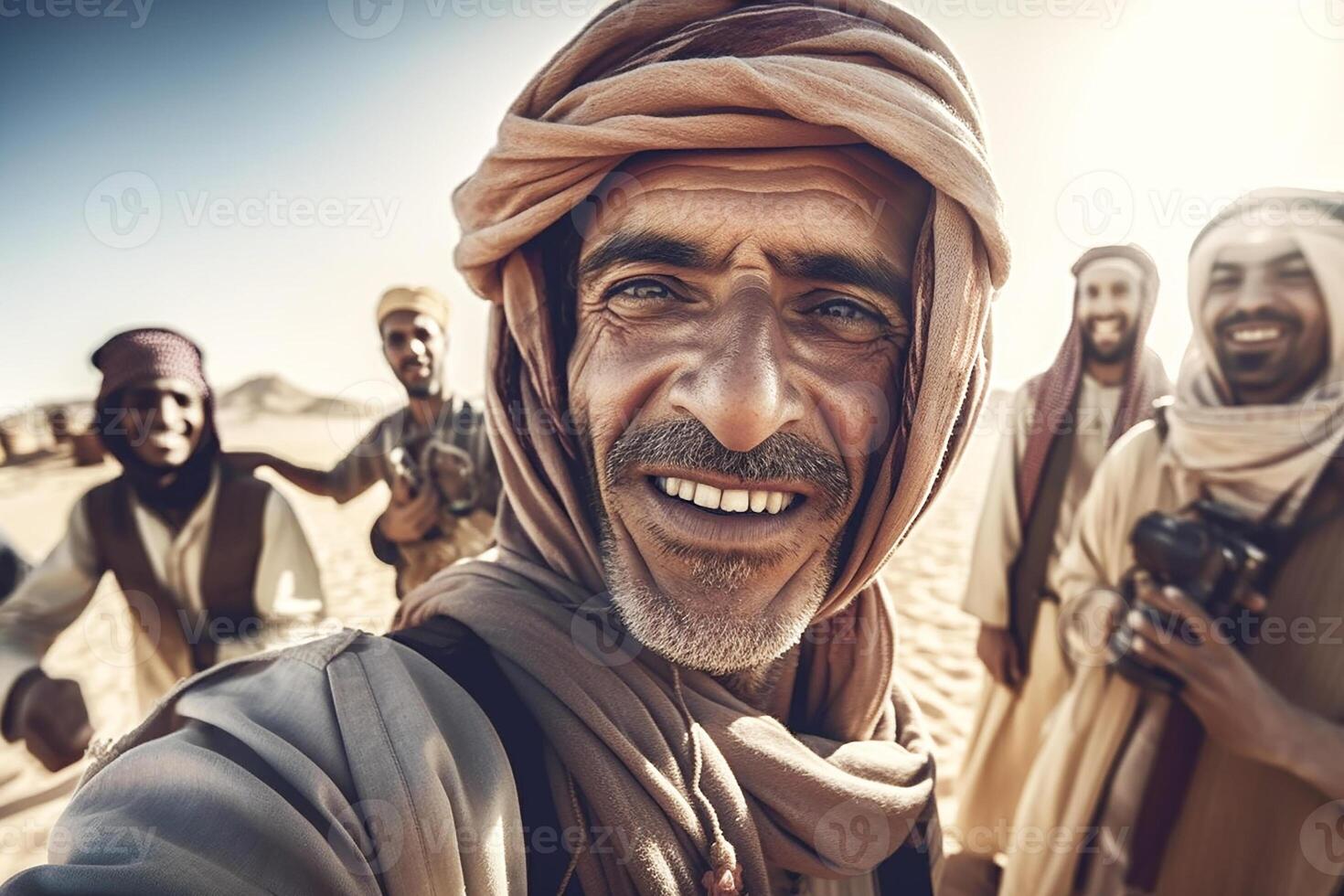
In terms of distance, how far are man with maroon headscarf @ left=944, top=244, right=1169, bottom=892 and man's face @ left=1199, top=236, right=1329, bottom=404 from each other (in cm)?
73

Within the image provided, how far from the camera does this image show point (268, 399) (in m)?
33.8

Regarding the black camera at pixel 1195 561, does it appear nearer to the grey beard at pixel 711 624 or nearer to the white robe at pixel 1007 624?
the white robe at pixel 1007 624

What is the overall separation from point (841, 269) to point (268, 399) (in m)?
39.0

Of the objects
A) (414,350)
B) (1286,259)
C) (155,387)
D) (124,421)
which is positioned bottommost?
(124,421)

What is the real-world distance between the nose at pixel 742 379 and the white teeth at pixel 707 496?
0.30 ft

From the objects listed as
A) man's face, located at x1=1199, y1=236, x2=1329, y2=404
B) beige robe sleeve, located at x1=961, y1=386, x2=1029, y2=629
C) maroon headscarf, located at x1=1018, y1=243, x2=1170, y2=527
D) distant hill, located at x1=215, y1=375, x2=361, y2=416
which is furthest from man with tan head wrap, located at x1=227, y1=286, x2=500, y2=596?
distant hill, located at x1=215, y1=375, x2=361, y2=416

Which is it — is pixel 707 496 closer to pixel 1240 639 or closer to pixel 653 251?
pixel 653 251

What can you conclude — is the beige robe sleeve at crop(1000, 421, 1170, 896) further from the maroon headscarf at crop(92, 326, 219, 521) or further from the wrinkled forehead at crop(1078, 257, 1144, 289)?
the maroon headscarf at crop(92, 326, 219, 521)

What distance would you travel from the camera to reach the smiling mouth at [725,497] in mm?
1139

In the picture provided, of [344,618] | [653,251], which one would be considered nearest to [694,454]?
[653,251]

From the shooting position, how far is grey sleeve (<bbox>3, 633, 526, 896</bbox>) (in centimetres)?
71

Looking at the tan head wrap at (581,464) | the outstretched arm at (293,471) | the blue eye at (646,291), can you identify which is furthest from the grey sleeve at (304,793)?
the outstretched arm at (293,471)

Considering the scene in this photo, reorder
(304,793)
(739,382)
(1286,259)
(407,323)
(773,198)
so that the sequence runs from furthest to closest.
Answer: (407,323) < (1286,259) < (773,198) < (739,382) < (304,793)

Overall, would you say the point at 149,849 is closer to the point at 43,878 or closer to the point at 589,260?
the point at 43,878
